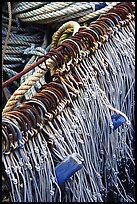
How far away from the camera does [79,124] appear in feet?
4.79

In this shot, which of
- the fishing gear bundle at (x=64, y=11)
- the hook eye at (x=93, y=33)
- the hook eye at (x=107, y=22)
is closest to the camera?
the hook eye at (x=93, y=33)

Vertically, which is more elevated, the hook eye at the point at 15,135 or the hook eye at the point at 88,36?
the hook eye at the point at 88,36

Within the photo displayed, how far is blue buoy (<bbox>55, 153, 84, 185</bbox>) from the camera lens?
1.27 meters

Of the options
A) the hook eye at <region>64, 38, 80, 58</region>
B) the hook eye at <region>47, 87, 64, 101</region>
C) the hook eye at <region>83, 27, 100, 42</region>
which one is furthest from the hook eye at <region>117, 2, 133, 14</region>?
the hook eye at <region>47, 87, 64, 101</region>

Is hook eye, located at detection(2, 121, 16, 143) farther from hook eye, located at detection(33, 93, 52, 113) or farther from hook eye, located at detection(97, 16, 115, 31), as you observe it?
hook eye, located at detection(97, 16, 115, 31)

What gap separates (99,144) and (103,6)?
0.89 meters

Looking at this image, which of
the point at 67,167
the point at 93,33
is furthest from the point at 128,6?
→ the point at 67,167

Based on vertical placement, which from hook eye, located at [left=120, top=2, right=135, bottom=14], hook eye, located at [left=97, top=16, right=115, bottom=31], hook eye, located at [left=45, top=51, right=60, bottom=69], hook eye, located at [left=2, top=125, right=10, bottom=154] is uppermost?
hook eye, located at [left=120, top=2, right=135, bottom=14]

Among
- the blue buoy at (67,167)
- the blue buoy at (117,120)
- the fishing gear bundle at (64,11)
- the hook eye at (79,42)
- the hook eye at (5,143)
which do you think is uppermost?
the fishing gear bundle at (64,11)

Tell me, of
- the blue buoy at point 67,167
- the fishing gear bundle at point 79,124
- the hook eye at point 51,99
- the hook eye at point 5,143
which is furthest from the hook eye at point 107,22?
the hook eye at point 5,143

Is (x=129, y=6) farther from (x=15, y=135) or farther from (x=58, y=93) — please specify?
A: (x=15, y=135)

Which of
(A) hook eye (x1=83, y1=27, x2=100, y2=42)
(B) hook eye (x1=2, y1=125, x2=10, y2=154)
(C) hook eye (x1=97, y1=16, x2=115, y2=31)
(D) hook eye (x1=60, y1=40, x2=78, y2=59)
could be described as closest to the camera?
(B) hook eye (x1=2, y1=125, x2=10, y2=154)

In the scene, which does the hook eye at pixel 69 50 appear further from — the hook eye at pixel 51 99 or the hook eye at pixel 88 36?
the hook eye at pixel 51 99

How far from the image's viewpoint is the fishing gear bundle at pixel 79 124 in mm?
1229
